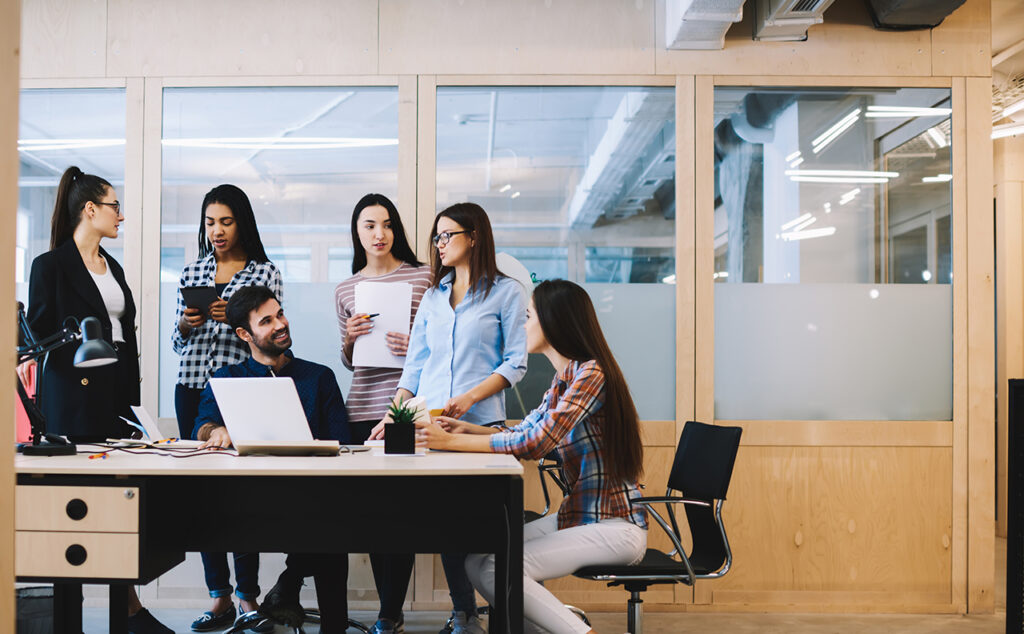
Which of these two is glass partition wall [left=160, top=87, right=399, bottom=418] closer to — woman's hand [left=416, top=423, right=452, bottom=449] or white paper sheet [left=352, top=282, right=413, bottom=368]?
white paper sheet [left=352, top=282, right=413, bottom=368]

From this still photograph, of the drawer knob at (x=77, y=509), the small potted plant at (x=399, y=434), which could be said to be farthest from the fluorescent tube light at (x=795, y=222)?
the drawer knob at (x=77, y=509)

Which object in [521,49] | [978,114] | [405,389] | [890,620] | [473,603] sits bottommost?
[890,620]

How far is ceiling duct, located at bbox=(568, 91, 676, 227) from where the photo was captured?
405 cm

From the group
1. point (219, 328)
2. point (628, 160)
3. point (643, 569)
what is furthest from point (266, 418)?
point (628, 160)

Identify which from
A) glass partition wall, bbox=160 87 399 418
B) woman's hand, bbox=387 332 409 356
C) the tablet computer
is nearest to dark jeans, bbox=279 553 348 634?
woman's hand, bbox=387 332 409 356

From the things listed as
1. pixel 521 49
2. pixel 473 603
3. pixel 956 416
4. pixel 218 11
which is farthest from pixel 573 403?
pixel 218 11

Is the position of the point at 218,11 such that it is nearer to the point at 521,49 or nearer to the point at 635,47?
the point at 521,49

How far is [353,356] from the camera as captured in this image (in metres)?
3.57

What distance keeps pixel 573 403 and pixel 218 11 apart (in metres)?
2.84

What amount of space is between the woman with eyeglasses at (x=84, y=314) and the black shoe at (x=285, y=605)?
40 cm

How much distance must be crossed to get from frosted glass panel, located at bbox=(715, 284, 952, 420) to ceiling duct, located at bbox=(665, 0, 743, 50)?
1171mm

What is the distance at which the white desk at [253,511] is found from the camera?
219cm

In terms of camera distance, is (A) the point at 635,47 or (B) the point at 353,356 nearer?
(B) the point at 353,356

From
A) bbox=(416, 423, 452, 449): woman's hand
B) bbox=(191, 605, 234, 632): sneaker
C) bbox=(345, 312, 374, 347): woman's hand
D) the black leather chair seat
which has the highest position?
bbox=(345, 312, 374, 347): woman's hand
